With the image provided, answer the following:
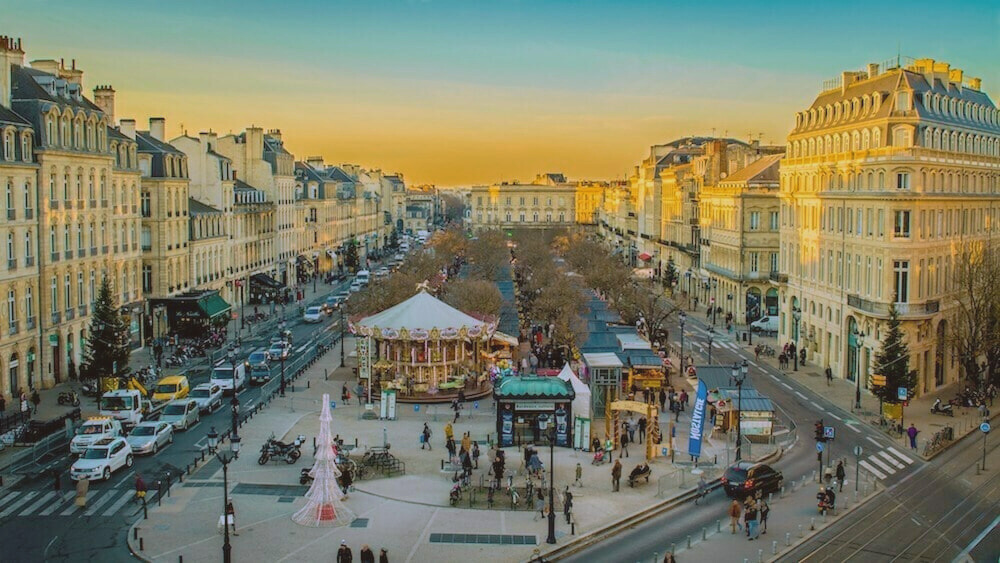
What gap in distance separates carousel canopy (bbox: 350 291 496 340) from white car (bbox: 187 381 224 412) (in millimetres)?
7773

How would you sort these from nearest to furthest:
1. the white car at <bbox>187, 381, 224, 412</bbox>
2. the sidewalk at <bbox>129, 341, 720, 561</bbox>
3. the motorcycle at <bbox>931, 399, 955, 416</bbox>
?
1. the sidewalk at <bbox>129, 341, 720, 561</bbox>
2. the white car at <bbox>187, 381, 224, 412</bbox>
3. the motorcycle at <bbox>931, 399, 955, 416</bbox>

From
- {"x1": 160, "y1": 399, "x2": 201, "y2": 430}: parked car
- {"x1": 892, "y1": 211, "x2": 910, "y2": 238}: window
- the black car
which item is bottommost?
the black car

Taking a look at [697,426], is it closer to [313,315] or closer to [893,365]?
[893,365]

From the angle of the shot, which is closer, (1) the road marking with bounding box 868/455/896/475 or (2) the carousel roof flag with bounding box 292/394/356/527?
(2) the carousel roof flag with bounding box 292/394/356/527

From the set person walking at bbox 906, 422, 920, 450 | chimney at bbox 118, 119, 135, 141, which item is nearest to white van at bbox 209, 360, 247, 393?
chimney at bbox 118, 119, 135, 141

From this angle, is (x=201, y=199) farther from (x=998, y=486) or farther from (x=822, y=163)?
(x=998, y=486)

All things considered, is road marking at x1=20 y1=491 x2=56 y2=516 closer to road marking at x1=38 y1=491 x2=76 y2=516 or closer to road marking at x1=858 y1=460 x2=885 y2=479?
road marking at x1=38 y1=491 x2=76 y2=516

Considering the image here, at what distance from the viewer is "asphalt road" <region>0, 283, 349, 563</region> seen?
27.4 meters

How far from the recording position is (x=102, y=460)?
34281 millimetres

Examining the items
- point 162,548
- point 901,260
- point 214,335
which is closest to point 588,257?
point 214,335

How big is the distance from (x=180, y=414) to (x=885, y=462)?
28142 millimetres

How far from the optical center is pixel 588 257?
358 ft

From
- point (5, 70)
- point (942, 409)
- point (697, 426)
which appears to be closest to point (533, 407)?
point (697, 426)

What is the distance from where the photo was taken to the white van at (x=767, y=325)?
72.2m
